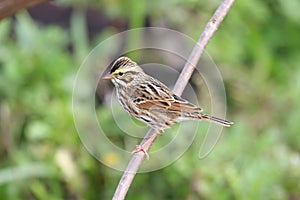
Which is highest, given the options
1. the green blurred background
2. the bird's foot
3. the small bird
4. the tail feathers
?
the green blurred background

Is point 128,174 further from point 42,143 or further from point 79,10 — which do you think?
point 79,10

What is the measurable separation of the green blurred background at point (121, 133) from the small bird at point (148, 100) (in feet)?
4.73

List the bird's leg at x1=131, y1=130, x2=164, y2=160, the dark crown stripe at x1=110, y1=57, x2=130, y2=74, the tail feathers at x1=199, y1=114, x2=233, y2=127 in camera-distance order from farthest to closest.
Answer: the tail feathers at x1=199, y1=114, x2=233, y2=127 < the bird's leg at x1=131, y1=130, x2=164, y2=160 < the dark crown stripe at x1=110, y1=57, x2=130, y2=74

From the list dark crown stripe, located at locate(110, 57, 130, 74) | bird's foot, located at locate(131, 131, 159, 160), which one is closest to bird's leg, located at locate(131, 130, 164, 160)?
bird's foot, located at locate(131, 131, 159, 160)

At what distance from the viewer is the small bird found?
213 cm

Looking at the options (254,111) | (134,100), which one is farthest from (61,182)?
(134,100)

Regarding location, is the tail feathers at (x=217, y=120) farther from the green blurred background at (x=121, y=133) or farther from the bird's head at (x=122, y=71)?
the green blurred background at (x=121, y=133)

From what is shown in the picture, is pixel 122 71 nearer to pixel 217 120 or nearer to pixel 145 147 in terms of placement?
pixel 145 147

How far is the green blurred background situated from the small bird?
1.44m

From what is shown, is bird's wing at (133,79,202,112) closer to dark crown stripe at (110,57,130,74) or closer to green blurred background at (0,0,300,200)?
dark crown stripe at (110,57,130,74)

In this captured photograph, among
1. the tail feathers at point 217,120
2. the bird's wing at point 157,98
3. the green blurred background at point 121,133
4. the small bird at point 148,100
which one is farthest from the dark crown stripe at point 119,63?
the green blurred background at point 121,133

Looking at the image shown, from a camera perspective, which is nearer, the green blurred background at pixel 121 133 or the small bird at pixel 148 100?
the small bird at pixel 148 100

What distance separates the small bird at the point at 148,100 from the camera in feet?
6.98

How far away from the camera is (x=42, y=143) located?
4.30 metres
